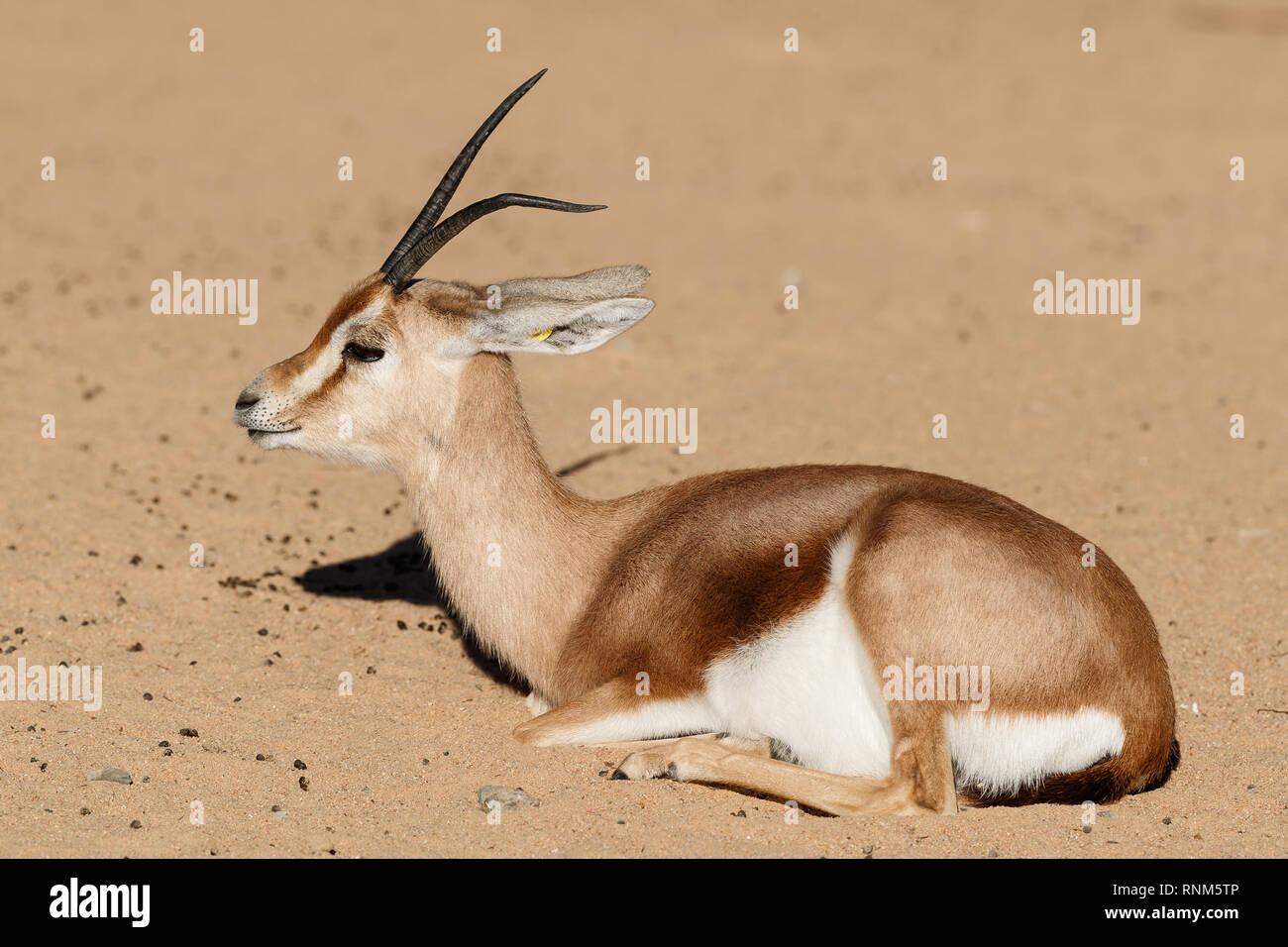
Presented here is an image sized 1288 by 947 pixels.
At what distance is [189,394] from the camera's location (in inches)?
464

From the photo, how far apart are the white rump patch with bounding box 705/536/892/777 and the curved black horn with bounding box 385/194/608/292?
207cm

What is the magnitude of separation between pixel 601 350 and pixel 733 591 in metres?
7.25

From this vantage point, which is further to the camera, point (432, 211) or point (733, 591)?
point (432, 211)

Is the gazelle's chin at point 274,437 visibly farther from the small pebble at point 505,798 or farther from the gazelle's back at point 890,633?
the small pebble at point 505,798

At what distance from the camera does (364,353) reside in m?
7.16

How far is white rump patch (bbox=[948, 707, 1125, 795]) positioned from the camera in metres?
6.14

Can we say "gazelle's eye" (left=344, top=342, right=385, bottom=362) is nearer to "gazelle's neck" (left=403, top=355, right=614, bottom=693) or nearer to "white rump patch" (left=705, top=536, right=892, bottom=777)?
"gazelle's neck" (left=403, top=355, right=614, bottom=693)

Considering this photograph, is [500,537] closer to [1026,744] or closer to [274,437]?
[274,437]
